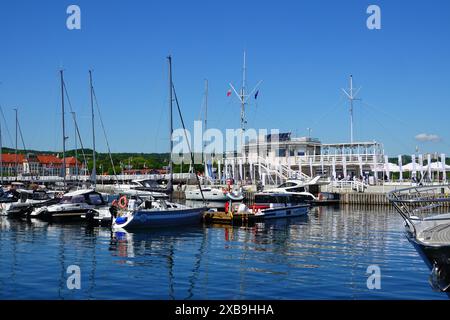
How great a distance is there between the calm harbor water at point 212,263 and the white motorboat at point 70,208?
5.19m

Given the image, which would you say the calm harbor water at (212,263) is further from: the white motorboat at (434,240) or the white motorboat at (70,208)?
the white motorboat at (70,208)

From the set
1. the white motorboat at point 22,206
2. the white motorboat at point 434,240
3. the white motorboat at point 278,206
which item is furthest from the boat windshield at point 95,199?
the white motorboat at point 434,240

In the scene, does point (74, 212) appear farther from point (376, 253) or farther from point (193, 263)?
point (376, 253)

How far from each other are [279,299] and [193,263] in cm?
850

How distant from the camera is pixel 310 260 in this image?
27844mm

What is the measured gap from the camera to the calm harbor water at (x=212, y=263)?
20.7 meters

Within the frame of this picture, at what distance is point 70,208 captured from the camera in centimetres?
4959

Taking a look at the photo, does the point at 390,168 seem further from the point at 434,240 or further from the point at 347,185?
the point at 434,240

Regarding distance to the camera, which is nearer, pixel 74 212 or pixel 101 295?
pixel 101 295

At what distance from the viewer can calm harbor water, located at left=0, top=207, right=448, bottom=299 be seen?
20.7m

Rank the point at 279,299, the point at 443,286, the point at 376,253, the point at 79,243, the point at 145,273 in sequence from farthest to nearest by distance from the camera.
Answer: the point at 79,243, the point at 376,253, the point at 145,273, the point at 279,299, the point at 443,286

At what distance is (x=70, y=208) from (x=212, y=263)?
26484 millimetres
